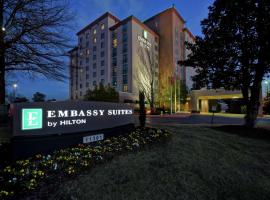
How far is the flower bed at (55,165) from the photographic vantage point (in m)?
3.30

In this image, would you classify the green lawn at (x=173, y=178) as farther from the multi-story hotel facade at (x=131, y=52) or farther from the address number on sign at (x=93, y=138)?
the multi-story hotel facade at (x=131, y=52)

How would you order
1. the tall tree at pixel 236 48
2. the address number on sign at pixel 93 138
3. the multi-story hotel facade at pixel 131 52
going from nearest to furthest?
the address number on sign at pixel 93 138
the tall tree at pixel 236 48
the multi-story hotel facade at pixel 131 52

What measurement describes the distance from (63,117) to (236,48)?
35.5ft

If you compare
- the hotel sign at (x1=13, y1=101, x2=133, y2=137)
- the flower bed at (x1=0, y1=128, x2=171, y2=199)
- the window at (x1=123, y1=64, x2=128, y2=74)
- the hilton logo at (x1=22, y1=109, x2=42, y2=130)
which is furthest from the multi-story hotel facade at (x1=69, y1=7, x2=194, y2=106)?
the hilton logo at (x1=22, y1=109, x2=42, y2=130)

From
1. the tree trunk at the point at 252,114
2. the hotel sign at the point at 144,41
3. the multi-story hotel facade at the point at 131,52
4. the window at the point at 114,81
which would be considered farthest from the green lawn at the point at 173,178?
the hotel sign at the point at 144,41

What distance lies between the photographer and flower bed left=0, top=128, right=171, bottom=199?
10.8 ft

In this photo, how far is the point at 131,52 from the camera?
1783 inches

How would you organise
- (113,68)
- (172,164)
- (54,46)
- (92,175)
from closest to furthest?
(92,175) → (172,164) → (54,46) → (113,68)

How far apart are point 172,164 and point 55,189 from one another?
119 inches

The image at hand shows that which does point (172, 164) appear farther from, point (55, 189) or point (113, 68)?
point (113, 68)

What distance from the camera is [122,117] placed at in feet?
24.1

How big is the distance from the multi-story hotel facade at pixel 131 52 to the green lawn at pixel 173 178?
118 feet

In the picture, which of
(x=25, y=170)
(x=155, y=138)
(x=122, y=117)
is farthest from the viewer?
(x=122, y=117)

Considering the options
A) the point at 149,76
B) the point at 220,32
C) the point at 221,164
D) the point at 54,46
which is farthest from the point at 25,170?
the point at 149,76
